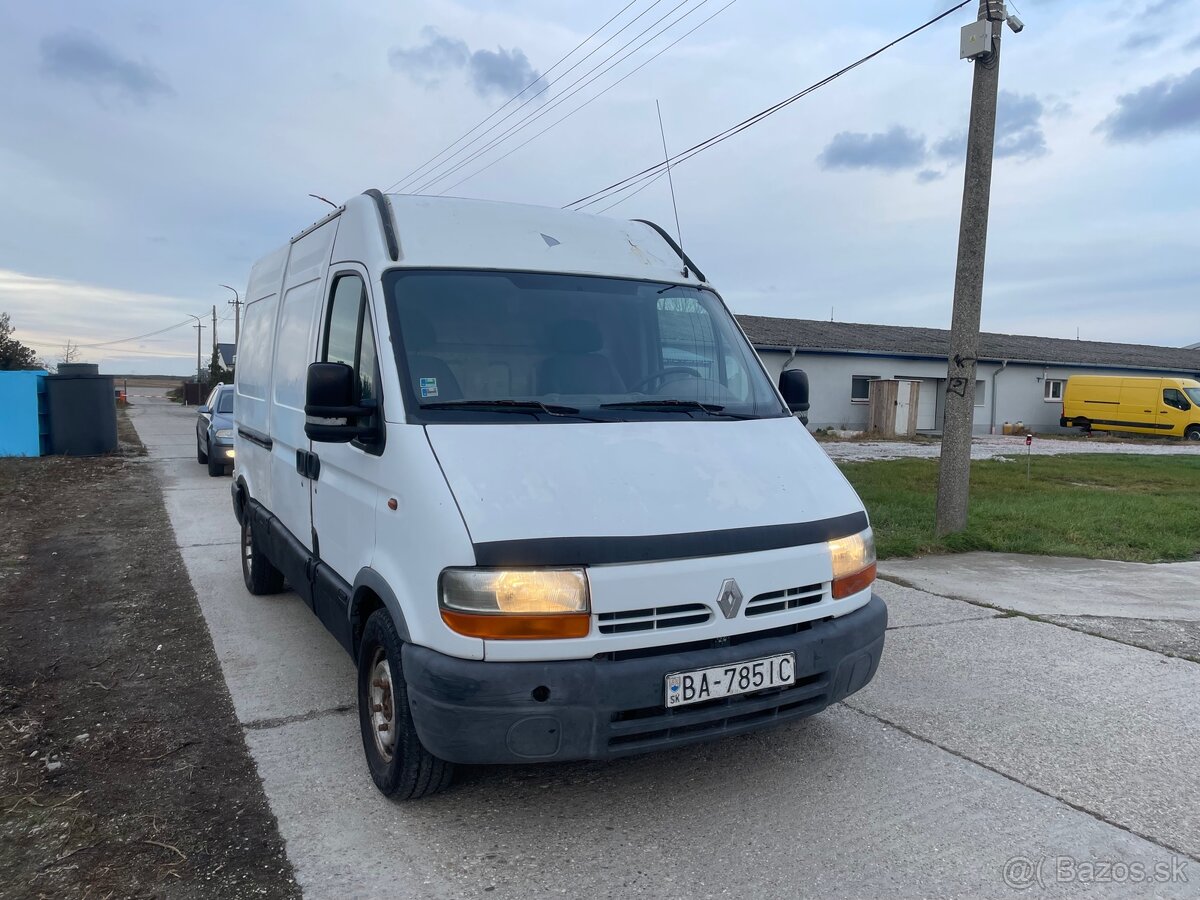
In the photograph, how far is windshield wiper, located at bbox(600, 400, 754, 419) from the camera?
3718 millimetres

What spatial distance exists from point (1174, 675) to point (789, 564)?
314 centimetres

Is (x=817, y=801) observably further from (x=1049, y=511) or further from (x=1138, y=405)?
(x=1138, y=405)

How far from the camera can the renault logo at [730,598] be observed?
306 cm

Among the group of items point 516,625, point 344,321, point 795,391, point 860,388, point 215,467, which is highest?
point 860,388

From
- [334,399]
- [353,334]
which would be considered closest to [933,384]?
[353,334]

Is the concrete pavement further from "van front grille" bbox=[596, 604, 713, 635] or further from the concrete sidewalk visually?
the concrete sidewalk

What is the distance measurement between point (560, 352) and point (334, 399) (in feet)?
3.21

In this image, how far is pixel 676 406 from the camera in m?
3.82

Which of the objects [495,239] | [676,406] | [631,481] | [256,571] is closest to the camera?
[631,481]

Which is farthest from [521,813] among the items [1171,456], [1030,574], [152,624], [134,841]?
[1171,456]

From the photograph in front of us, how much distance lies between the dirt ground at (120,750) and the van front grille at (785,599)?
1787mm

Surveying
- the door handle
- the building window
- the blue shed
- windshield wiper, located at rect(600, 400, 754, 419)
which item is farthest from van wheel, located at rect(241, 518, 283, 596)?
the building window

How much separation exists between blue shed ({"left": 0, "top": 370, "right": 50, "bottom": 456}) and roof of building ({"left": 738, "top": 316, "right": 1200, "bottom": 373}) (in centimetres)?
1827

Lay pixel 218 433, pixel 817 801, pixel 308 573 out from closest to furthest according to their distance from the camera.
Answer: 1. pixel 817 801
2. pixel 308 573
3. pixel 218 433
